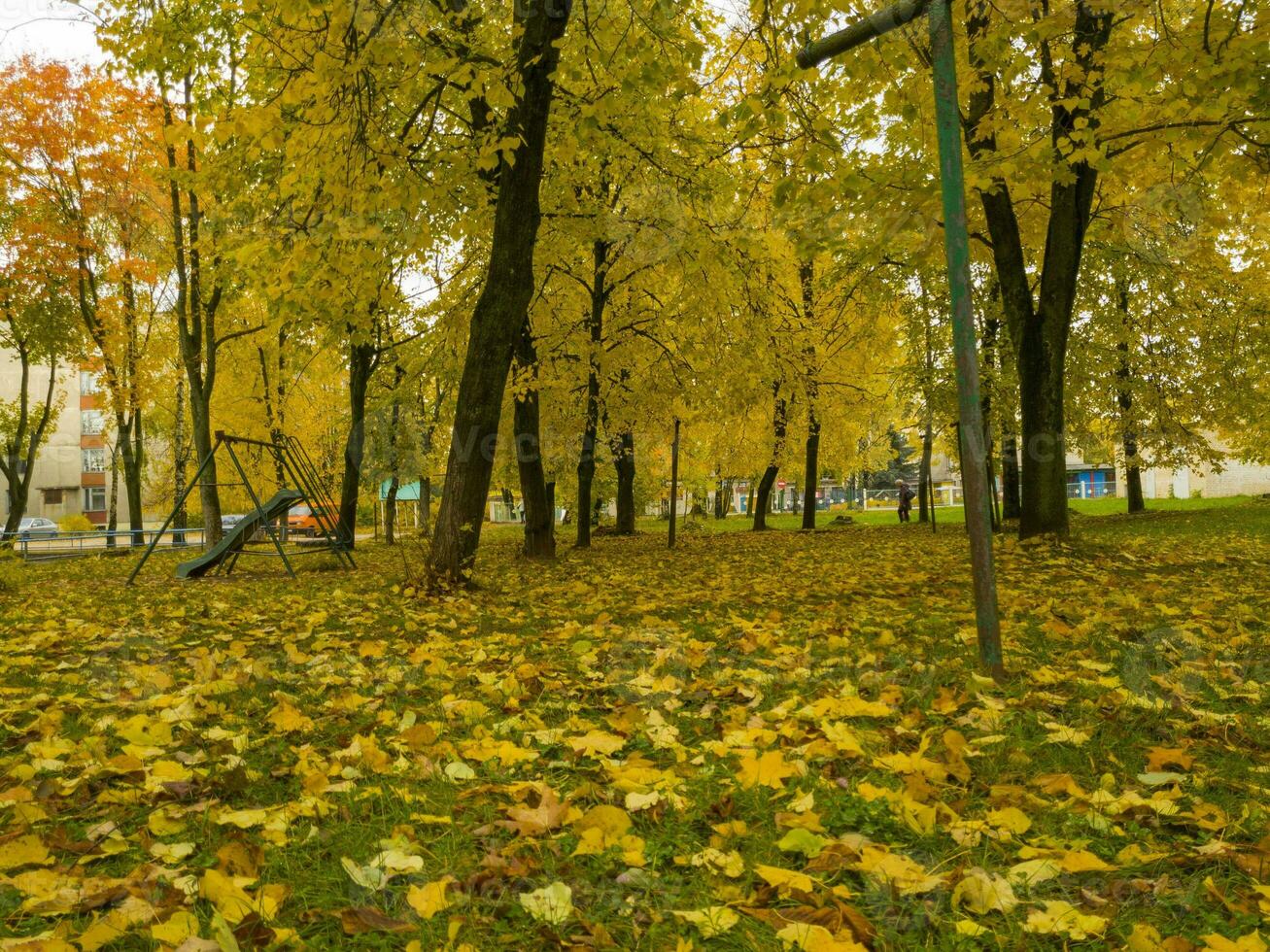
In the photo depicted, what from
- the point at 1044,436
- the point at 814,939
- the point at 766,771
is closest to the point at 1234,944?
the point at 814,939

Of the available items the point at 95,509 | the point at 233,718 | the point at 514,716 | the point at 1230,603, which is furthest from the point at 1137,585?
the point at 95,509

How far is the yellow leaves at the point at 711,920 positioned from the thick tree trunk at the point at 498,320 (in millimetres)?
6142

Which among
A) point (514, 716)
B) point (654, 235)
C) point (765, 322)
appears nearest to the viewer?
point (514, 716)

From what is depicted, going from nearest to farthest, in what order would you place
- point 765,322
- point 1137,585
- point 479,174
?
point 1137,585 < point 479,174 < point 765,322

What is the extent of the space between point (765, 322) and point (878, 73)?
603 centimetres

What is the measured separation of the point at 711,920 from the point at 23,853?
1660mm

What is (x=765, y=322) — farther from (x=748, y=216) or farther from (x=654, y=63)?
(x=654, y=63)

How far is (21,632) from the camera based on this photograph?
6059 mm

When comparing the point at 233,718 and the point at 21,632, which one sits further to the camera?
the point at 21,632

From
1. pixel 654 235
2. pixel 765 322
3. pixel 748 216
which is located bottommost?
pixel 765 322

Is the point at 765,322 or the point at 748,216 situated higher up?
the point at 748,216

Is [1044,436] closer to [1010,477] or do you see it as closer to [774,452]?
[1010,477]

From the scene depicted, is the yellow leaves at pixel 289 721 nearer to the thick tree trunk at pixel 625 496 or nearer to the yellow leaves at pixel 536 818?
the yellow leaves at pixel 536 818

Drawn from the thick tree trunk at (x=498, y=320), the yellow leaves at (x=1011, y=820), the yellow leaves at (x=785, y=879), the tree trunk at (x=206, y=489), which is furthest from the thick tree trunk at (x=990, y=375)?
the yellow leaves at (x=785, y=879)
